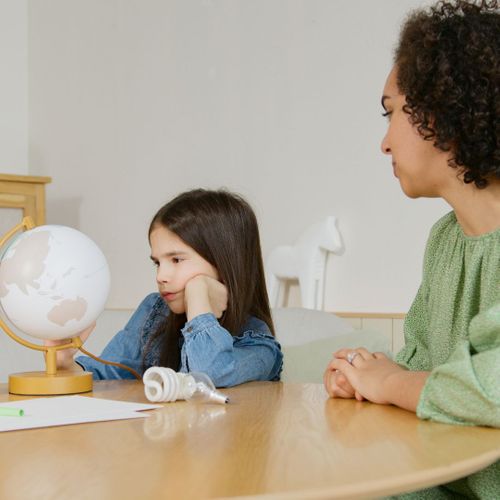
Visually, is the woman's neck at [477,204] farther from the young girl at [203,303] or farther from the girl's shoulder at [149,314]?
the girl's shoulder at [149,314]

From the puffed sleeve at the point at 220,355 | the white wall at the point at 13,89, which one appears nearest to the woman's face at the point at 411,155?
the puffed sleeve at the point at 220,355

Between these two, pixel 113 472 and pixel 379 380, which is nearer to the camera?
pixel 113 472

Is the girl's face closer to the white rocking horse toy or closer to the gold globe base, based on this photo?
the gold globe base

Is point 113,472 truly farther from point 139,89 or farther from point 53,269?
point 139,89

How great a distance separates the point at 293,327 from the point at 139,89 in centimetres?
176

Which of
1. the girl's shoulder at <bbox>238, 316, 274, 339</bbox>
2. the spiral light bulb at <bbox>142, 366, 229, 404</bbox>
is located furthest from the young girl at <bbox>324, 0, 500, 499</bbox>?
the girl's shoulder at <bbox>238, 316, 274, 339</bbox>

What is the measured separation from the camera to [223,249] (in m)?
1.79

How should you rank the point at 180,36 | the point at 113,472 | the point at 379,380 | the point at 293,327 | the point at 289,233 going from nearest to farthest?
the point at 113,472 → the point at 379,380 → the point at 293,327 → the point at 289,233 → the point at 180,36

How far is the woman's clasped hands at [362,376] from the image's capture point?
1214 millimetres

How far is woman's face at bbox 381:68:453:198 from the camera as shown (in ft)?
4.42

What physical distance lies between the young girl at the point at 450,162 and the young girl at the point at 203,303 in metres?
0.32

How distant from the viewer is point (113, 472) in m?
0.78

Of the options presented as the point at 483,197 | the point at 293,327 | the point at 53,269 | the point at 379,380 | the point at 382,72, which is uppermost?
the point at 382,72

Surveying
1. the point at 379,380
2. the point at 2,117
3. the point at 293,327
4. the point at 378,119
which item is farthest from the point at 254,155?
the point at 379,380
